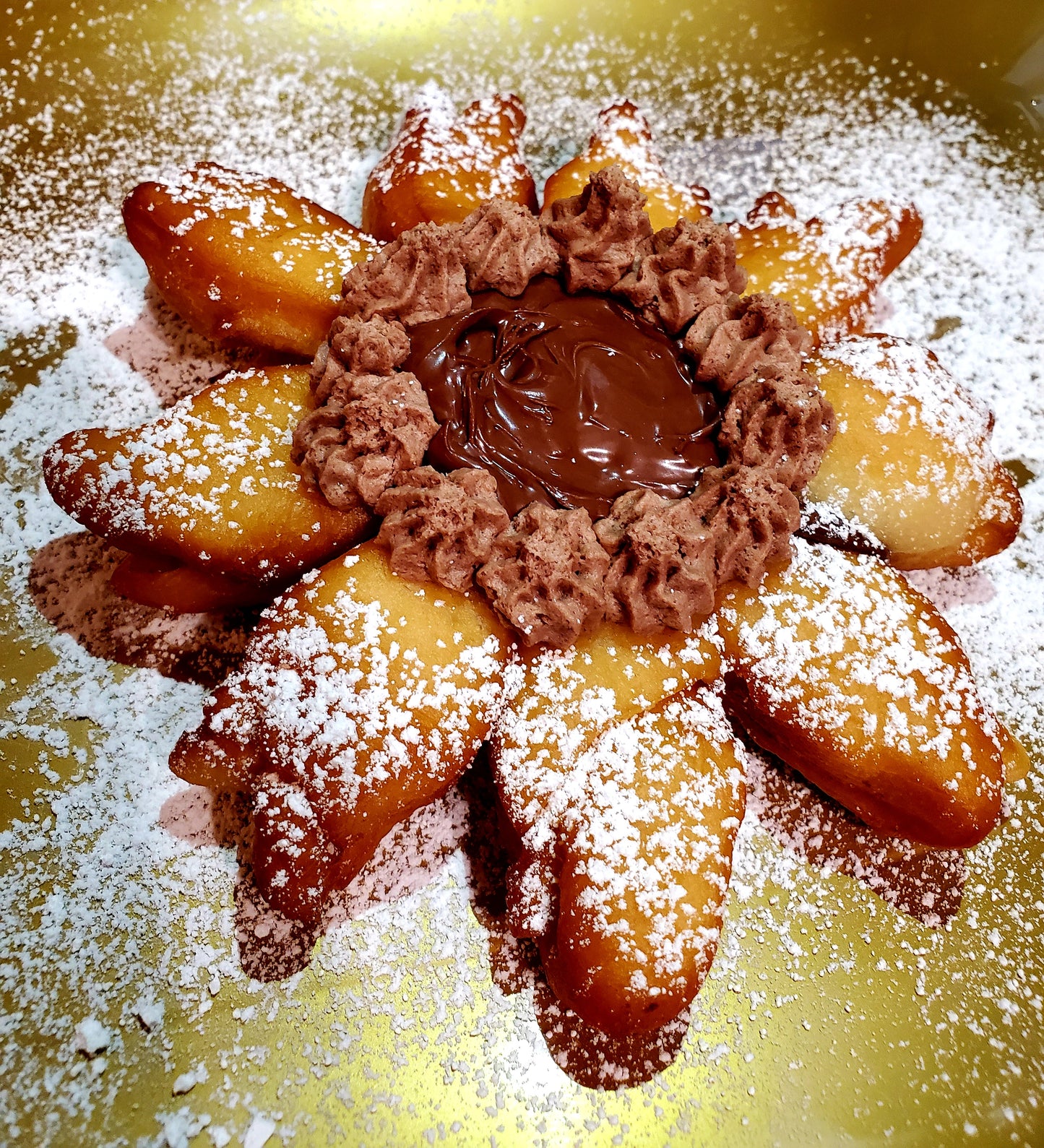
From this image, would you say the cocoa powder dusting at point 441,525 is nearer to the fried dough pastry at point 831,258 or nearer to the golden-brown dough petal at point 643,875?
the golden-brown dough petal at point 643,875

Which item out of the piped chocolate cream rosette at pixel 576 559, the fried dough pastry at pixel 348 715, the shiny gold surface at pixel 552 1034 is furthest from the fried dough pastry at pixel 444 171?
the shiny gold surface at pixel 552 1034

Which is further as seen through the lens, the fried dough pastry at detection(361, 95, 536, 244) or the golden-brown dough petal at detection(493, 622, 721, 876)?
the fried dough pastry at detection(361, 95, 536, 244)

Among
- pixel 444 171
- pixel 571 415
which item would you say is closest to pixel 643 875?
pixel 571 415

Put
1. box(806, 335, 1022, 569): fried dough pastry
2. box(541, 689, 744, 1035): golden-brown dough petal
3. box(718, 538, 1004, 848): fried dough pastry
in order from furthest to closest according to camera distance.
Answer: box(806, 335, 1022, 569): fried dough pastry, box(718, 538, 1004, 848): fried dough pastry, box(541, 689, 744, 1035): golden-brown dough petal

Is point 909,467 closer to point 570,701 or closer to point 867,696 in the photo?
point 867,696

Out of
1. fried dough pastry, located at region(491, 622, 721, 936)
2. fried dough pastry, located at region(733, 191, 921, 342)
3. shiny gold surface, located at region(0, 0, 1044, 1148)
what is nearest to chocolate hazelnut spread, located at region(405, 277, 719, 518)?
fried dough pastry, located at region(491, 622, 721, 936)

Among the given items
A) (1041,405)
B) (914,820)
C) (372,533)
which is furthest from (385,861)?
(1041,405)

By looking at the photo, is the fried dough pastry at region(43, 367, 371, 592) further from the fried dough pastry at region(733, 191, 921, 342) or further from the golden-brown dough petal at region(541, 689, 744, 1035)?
the fried dough pastry at region(733, 191, 921, 342)
